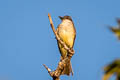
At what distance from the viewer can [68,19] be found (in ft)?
44.8

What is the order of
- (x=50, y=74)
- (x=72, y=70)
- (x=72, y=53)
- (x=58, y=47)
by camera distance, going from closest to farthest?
1. (x=50, y=74)
2. (x=72, y=53)
3. (x=72, y=70)
4. (x=58, y=47)

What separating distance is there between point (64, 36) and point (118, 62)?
10401mm

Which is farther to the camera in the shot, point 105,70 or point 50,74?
point 50,74

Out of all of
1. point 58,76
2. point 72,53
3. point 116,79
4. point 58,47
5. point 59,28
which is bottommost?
point 116,79

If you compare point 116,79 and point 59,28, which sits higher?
point 59,28

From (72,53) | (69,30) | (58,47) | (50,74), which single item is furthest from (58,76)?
(69,30)

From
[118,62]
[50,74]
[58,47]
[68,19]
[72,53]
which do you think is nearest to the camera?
[118,62]

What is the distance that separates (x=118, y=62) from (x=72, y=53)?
5871 mm

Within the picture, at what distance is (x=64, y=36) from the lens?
508 inches

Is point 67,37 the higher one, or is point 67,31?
point 67,31

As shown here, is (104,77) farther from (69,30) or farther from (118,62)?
(69,30)

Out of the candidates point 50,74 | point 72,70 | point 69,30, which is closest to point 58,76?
point 50,74

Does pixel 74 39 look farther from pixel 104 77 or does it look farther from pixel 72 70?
pixel 104 77

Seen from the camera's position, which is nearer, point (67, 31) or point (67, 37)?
point (67, 37)
